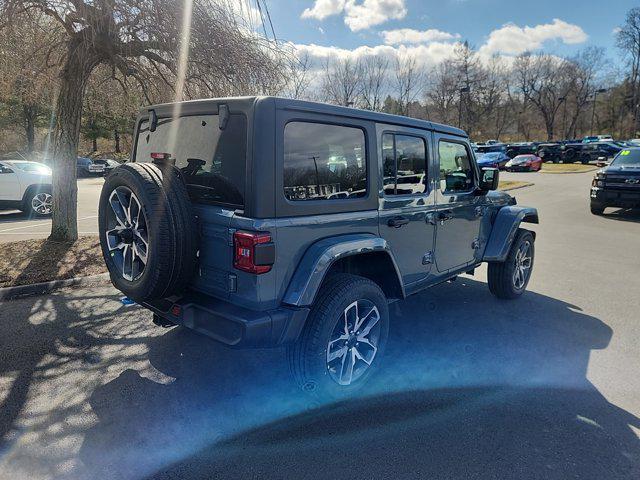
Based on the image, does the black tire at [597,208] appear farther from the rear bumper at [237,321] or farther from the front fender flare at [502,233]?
the rear bumper at [237,321]

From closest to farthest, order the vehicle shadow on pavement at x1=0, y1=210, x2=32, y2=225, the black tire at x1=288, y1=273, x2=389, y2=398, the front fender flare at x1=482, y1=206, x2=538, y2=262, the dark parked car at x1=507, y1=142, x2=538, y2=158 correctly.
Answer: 1. the black tire at x1=288, y1=273, x2=389, y2=398
2. the front fender flare at x1=482, y1=206, x2=538, y2=262
3. the vehicle shadow on pavement at x1=0, y1=210, x2=32, y2=225
4. the dark parked car at x1=507, y1=142, x2=538, y2=158

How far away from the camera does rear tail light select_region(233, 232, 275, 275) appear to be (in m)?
2.48

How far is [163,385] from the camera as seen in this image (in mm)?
3197

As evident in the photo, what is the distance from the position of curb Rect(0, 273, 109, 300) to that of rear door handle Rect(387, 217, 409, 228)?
4.16 meters

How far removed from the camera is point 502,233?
477 centimetres

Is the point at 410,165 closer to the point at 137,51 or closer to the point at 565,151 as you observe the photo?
the point at 137,51

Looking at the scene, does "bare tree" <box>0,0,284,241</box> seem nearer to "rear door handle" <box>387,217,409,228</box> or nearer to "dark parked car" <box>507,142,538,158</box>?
"rear door handle" <box>387,217,409,228</box>

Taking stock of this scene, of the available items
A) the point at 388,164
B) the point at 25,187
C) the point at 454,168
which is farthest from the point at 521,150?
the point at 388,164

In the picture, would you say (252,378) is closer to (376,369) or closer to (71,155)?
(376,369)

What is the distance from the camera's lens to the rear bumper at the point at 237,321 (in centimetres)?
253

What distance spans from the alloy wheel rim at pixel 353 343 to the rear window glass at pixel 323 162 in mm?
841

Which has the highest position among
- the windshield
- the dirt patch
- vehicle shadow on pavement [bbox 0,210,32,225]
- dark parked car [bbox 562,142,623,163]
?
dark parked car [bbox 562,142,623,163]

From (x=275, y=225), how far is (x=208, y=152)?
80 cm

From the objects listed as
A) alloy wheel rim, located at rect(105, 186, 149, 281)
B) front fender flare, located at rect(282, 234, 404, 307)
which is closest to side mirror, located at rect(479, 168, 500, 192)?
front fender flare, located at rect(282, 234, 404, 307)
